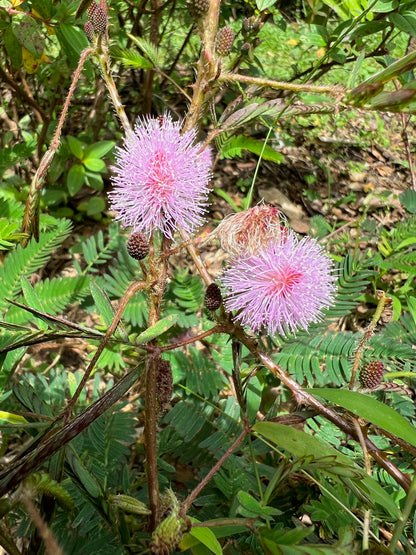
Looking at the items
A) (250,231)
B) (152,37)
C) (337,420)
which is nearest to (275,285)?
(250,231)

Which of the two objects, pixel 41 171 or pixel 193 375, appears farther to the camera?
pixel 193 375

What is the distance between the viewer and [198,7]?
1.03 meters

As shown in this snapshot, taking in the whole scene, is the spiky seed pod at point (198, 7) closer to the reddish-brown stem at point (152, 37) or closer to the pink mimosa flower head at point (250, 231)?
the pink mimosa flower head at point (250, 231)

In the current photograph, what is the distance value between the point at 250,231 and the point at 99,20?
1.83 ft

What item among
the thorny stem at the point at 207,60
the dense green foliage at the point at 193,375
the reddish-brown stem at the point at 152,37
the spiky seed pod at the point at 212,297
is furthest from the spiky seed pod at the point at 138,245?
the reddish-brown stem at the point at 152,37

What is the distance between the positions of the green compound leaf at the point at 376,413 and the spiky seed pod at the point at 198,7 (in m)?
0.86

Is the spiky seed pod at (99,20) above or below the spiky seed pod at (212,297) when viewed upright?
above

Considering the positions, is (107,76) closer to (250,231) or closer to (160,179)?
(160,179)

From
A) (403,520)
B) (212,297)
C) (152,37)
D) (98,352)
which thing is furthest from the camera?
(152,37)

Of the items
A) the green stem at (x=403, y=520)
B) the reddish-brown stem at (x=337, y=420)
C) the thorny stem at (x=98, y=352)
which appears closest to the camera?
the green stem at (x=403, y=520)

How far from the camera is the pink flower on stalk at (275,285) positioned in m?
0.99

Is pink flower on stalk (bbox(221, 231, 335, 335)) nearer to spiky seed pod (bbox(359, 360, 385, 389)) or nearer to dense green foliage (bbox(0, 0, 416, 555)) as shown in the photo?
dense green foliage (bbox(0, 0, 416, 555))

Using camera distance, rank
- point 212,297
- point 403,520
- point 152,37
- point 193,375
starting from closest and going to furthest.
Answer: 1. point 403,520
2. point 212,297
3. point 193,375
4. point 152,37

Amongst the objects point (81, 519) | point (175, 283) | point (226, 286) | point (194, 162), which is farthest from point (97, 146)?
point (81, 519)
